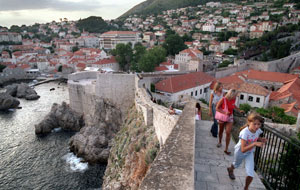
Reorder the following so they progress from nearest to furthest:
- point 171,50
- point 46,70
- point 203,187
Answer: point 203,187, point 171,50, point 46,70

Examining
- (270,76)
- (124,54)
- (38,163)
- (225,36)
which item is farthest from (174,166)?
(225,36)

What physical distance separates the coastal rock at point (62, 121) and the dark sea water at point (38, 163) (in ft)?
2.43

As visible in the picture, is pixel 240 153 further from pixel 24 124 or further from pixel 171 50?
pixel 171 50

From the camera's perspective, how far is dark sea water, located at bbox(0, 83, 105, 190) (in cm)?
1611

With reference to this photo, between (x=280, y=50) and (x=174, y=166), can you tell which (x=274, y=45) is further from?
(x=174, y=166)

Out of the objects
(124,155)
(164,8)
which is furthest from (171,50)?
(164,8)

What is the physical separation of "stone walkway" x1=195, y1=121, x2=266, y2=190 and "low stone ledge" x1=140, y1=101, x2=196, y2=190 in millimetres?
571

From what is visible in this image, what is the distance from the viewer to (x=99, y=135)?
762 inches

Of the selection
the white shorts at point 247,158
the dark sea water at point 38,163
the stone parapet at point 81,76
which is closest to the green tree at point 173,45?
the stone parapet at point 81,76

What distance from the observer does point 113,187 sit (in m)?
10.7

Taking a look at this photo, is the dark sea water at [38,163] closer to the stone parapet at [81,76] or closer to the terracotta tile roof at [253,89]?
the stone parapet at [81,76]

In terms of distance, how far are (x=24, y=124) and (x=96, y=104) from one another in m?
12.3

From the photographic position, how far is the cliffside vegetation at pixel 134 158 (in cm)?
903

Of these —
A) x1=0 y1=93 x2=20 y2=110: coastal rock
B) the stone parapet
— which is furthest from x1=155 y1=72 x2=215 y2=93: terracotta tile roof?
x1=0 y1=93 x2=20 y2=110: coastal rock
